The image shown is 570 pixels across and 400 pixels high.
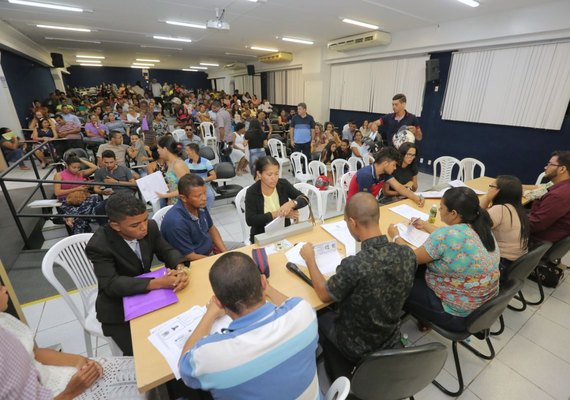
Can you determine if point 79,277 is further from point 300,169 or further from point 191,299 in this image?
point 300,169

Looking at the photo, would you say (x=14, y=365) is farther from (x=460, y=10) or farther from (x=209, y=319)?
(x=460, y=10)

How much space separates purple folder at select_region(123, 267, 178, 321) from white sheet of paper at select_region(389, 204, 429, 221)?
6.49 feet

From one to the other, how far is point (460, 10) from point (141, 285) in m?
6.13

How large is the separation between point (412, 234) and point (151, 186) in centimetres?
277

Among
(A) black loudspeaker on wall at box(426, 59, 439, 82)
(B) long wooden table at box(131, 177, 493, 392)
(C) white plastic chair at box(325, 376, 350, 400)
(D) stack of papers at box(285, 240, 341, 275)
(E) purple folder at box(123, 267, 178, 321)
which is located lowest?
(C) white plastic chair at box(325, 376, 350, 400)

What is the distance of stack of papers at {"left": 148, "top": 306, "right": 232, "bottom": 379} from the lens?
3.54 ft

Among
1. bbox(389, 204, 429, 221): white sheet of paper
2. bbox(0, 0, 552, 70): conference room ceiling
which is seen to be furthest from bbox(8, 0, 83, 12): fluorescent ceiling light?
bbox(389, 204, 429, 221): white sheet of paper

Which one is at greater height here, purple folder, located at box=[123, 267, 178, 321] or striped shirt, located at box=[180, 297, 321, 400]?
striped shirt, located at box=[180, 297, 321, 400]

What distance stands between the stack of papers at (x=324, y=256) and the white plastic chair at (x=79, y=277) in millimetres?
1161

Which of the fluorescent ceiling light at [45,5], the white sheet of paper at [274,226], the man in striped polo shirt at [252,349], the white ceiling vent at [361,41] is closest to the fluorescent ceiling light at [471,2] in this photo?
the white ceiling vent at [361,41]

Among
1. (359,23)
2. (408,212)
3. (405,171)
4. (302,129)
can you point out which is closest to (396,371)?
(408,212)

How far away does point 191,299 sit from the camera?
138 centimetres

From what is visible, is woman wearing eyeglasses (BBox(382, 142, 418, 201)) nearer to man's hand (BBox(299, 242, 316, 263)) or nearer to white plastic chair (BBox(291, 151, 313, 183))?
man's hand (BBox(299, 242, 316, 263))

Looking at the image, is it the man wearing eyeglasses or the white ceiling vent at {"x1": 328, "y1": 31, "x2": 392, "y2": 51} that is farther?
the white ceiling vent at {"x1": 328, "y1": 31, "x2": 392, "y2": 51}
